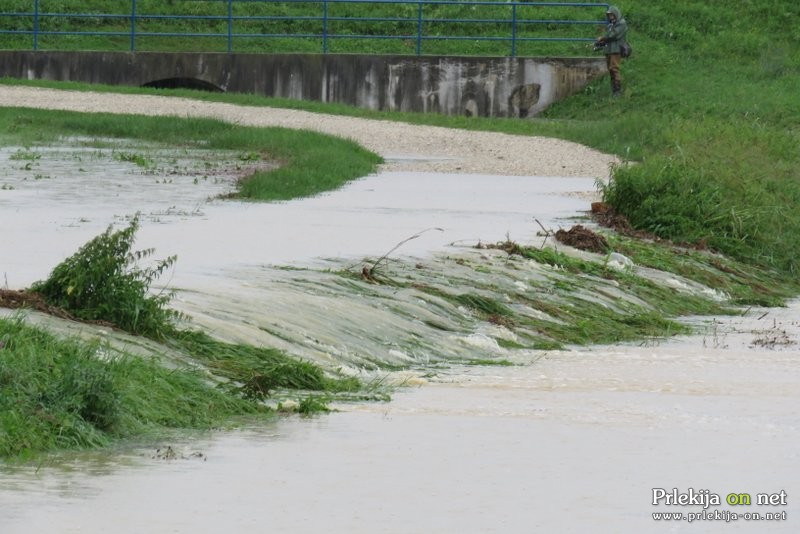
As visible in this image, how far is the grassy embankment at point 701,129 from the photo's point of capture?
18.9 metres

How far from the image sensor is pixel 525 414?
31.7 ft

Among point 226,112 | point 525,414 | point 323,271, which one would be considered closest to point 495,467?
point 525,414

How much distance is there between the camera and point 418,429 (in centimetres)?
909

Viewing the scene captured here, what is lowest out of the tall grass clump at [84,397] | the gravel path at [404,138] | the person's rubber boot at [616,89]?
the gravel path at [404,138]

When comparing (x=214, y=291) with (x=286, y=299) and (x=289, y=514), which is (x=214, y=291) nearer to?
(x=286, y=299)

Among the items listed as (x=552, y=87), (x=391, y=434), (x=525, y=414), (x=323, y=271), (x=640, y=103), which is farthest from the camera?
(x=552, y=87)

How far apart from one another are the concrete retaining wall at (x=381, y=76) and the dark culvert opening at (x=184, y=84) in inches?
20.7

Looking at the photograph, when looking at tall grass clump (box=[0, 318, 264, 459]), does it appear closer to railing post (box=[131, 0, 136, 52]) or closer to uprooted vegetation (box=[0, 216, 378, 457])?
uprooted vegetation (box=[0, 216, 378, 457])

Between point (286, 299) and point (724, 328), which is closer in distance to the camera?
point (286, 299)

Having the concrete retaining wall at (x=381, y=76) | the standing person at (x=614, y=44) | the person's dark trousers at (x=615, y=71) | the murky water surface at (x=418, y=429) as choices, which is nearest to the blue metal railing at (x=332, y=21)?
the concrete retaining wall at (x=381, y=76)

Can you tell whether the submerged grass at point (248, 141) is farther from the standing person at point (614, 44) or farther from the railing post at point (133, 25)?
the standing person at point (614, 44)

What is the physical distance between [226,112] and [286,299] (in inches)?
817

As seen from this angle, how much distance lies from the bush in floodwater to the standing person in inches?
1136

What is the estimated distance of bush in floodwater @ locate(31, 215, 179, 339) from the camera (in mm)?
10164
